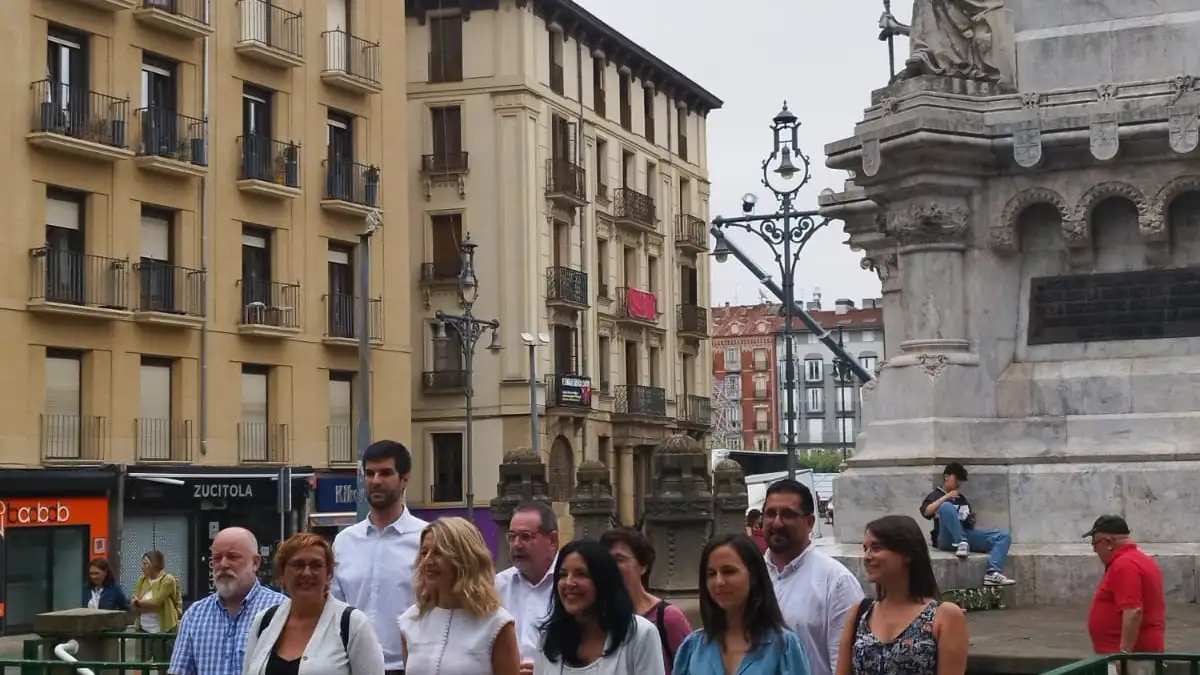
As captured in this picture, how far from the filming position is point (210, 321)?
3678 centimetres

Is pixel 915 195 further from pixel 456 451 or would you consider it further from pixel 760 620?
pixel 456 451

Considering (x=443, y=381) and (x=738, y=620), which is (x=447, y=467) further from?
(x=738, y=620)

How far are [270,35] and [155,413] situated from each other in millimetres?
9216

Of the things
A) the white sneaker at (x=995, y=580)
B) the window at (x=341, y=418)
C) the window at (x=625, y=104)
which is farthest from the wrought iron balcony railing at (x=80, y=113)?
the window at (x=625, y=104)

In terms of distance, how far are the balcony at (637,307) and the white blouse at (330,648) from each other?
166ft

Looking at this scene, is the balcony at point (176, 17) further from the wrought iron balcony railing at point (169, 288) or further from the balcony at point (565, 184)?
the balcony at point (565, 184)

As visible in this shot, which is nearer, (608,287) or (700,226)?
(608,287)

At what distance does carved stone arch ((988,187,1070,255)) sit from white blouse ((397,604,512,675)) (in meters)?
8.81

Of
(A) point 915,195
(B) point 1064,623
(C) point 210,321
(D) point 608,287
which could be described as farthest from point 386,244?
(B) point 1064,623

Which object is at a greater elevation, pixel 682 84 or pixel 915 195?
pixel 682 84

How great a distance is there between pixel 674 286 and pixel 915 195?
4815 centimetres

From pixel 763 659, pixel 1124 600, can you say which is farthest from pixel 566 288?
pixel 763 659

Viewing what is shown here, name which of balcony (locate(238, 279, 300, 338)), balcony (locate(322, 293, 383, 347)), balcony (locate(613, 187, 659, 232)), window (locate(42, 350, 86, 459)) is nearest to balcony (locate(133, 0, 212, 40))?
balcony (locate(238, 279, 300, 338))

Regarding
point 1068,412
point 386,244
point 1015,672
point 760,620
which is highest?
point 386,244
